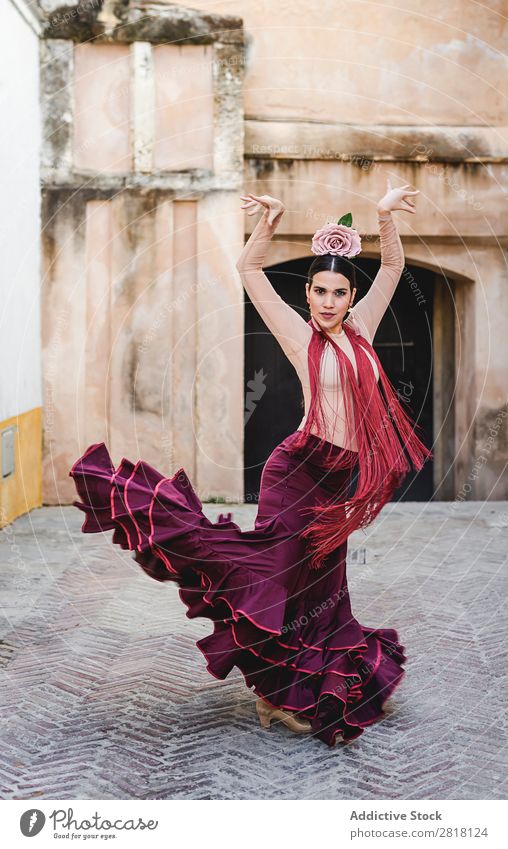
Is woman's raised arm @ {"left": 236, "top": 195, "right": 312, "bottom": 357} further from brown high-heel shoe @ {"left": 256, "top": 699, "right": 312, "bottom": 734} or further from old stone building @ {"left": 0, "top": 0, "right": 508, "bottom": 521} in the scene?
old stone building @ {"left": 0, "top": 0, "right": 508, "bottom": 521}

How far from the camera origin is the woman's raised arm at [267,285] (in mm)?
4285

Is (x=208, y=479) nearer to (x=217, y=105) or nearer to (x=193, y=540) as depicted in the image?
(x=217, y=105)

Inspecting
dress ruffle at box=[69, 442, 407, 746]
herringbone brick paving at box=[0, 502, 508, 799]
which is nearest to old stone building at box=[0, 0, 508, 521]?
herringbone brick paving at box=[0, 502, 508, 799]

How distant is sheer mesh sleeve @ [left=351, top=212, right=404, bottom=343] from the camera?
4578 mm

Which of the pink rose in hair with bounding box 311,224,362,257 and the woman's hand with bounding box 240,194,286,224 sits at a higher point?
the woman's hand with bounding box 240,194,286,224

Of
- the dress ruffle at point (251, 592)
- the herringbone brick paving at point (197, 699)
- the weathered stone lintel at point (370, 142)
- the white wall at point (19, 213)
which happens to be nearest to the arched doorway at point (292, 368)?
the weathered stone lintel at point (370, 142)

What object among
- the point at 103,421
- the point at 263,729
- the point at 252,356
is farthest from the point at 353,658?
the point at 252,356

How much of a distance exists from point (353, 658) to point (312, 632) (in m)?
0.22

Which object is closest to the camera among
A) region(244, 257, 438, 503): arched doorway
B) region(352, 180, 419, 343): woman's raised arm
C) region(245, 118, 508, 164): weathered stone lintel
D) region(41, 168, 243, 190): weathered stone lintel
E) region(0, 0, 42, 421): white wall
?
region(352, 180, 419, 343): woman's raised arm

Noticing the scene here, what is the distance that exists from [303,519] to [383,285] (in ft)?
3.92

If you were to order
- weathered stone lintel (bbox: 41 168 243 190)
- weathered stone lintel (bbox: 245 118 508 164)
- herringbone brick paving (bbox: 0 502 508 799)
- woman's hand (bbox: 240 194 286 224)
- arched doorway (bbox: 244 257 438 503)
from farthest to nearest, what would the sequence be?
arched doorway (bbox: 244 257 438 503) < weathered stone lintel (bbox: 245 118 508 164) < weathered stone lintel (bbox: 41 168 243 190) < woman's hand (bbox: 240 194 286 224) < herringbone brick paving (bbox: 0 502 508 799)

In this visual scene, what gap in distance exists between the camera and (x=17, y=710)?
466 centimetres

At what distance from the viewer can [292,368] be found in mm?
11859

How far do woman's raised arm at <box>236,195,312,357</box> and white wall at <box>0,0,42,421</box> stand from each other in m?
5.48
